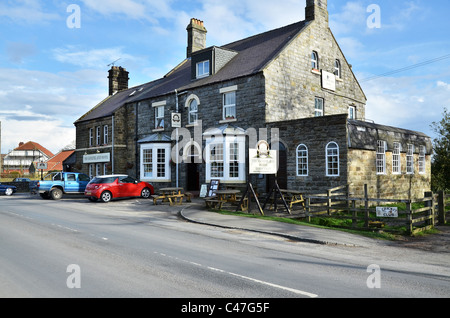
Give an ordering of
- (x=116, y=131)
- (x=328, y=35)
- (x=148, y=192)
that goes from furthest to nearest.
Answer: (x=116, y=131) < (x=328, y=35) < (x=148, y=192)

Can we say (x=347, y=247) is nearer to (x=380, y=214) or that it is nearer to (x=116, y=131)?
(x=380, y=214)

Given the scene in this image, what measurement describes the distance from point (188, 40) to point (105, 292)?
99.8 feet

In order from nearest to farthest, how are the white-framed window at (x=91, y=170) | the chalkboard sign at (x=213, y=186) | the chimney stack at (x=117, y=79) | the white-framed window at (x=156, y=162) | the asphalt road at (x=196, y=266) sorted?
the asphalt road at (x=196, y=266)
the chalkboard sign at (x=213, y=186)
the white-framed window at (x=156, y=162)
the white-framed window at (x=91, y=170)
the chimney stack at (x=117, y=79)

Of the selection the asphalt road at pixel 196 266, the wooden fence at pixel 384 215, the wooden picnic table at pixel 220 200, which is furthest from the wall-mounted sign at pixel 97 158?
the wooden fence at pixel 384 215

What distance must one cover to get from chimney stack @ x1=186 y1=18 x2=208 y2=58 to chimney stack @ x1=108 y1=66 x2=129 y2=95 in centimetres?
1070

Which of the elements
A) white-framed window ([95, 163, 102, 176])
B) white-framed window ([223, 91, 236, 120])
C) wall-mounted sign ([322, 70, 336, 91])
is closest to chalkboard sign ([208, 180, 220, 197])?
white-framed window ([223, 91, 236, 120])

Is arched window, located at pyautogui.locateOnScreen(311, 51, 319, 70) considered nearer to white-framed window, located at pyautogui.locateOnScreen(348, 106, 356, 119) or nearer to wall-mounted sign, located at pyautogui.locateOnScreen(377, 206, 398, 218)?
white-framed window, located at pyautogui.locateOnScreen(348, 106, 356, 119)

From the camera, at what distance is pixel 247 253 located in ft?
28.5

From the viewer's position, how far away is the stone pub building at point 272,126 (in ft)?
60.2

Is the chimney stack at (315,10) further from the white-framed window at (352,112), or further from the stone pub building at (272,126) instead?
the white-framed window at (352,112)

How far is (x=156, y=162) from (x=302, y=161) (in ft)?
37.8

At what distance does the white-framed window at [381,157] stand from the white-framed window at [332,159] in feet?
11.4
